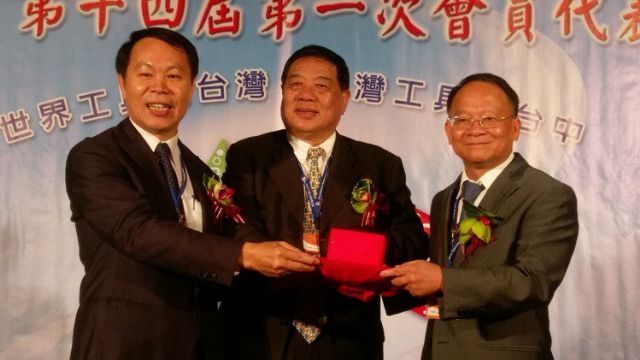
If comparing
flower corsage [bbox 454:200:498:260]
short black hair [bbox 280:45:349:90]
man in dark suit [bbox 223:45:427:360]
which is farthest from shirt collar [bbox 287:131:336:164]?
flower corsage [bbox 454:200:498:260]

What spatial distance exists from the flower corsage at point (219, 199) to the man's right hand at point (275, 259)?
29cm

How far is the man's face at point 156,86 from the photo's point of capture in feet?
8.91

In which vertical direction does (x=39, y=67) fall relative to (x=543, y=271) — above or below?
above

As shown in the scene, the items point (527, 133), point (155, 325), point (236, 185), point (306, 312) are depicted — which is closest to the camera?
point (155, 325)

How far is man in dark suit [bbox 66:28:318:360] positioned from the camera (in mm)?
2389

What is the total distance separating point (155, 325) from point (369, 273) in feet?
2.37

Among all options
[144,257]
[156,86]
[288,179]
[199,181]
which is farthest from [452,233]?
[156,86]

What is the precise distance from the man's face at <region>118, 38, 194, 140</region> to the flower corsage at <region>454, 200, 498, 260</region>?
1107mm

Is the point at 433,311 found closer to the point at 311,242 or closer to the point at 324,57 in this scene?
the point at 311,242

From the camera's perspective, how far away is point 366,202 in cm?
286

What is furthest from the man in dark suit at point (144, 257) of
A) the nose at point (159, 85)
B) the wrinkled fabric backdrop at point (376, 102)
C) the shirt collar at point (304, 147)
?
the wrinkled fabric backdrop at point (376, 102)

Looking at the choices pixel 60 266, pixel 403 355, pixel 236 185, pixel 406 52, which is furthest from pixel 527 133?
pixel 60 266

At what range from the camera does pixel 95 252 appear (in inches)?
98.5

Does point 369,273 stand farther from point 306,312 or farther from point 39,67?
point 39,67
